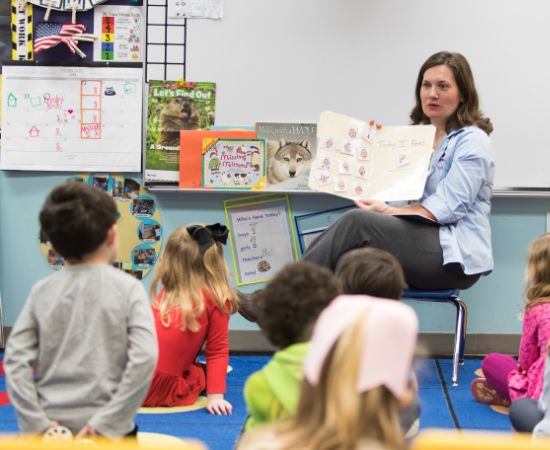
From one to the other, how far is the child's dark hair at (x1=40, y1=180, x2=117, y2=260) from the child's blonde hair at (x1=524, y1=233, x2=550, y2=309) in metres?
1.57

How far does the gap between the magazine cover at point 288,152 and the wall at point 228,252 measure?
106 millimetres

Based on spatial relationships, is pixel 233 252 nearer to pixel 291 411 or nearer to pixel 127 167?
pixel 127 167

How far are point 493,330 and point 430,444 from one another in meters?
2.84

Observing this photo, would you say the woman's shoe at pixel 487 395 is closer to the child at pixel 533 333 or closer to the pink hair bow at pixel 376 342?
the child at pixel 533 333

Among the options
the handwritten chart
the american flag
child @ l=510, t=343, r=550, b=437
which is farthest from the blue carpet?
the american flag

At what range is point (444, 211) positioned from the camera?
3.24m

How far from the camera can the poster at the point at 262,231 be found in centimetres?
386

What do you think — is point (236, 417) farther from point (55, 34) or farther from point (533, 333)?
point (55, 34)

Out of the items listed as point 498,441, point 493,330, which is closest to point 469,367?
point 493,330

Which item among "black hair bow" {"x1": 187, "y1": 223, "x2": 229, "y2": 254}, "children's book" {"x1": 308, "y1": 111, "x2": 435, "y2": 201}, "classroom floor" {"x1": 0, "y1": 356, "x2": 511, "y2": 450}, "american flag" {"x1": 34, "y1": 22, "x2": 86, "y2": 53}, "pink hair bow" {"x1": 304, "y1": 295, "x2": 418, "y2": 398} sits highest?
"american flag" {"x1": 34, "y1": 22, "x2": 86, "y2": 53}

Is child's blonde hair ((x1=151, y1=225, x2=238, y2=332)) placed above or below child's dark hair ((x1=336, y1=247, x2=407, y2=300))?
below

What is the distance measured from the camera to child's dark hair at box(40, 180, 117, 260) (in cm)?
187

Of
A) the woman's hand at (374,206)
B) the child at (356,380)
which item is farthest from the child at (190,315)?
the child at (356,380)

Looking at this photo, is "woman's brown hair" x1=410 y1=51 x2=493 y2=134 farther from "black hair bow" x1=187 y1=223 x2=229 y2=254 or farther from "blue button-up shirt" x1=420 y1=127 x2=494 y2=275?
"black hair bow" x1=187 y1=223 x2=229 y2=254
